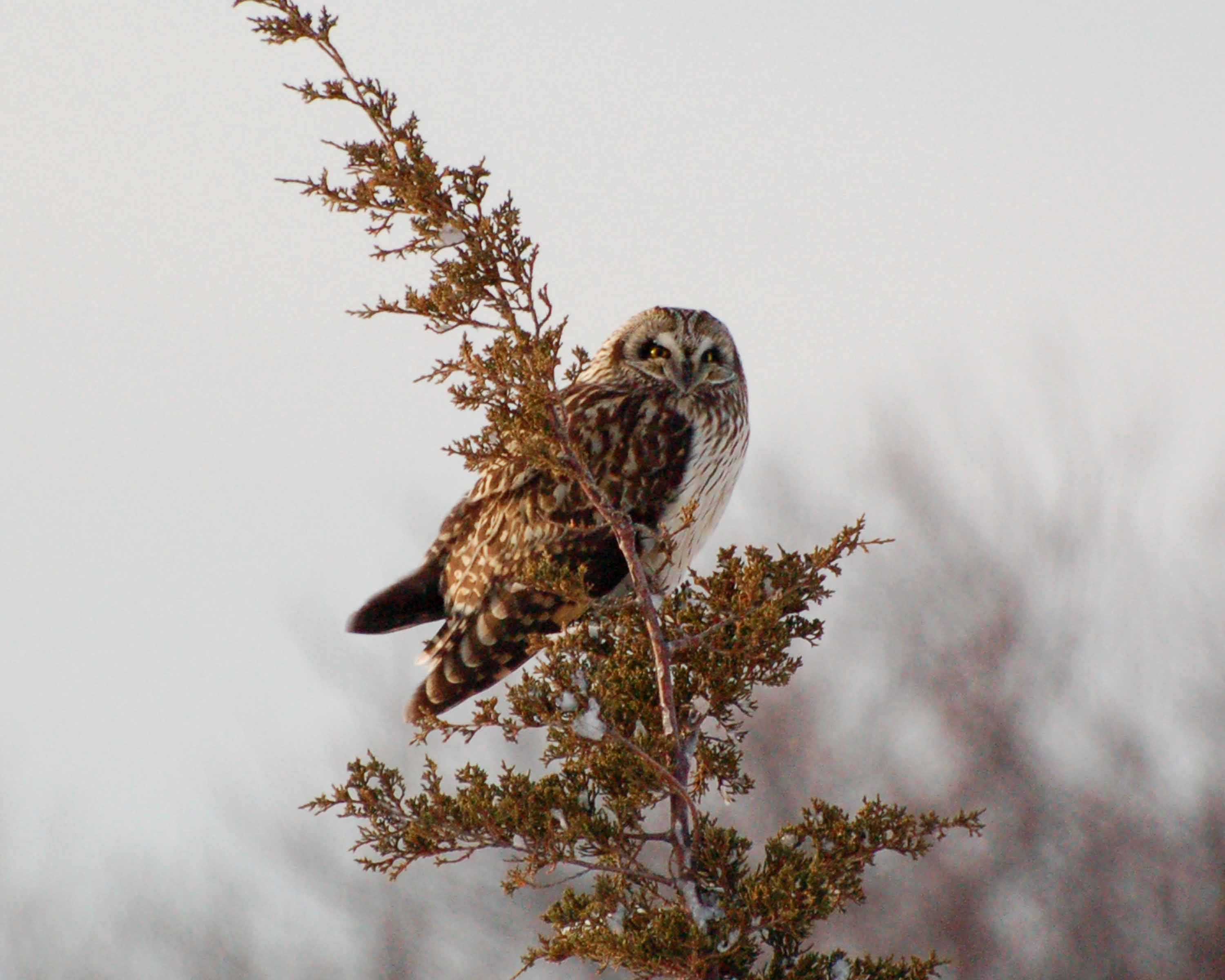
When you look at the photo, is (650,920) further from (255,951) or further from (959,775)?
(255,951)

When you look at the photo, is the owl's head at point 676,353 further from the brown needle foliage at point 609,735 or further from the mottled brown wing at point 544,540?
the brown needle foliage at point 609,735

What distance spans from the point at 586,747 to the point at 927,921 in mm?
17011

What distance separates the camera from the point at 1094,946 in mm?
Answer: 19672

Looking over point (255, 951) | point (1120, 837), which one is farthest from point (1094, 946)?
point (255, 951)

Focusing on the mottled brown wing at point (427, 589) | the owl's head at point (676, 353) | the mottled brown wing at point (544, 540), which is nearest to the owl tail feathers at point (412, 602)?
the mottled brown wing at point (427, 589)

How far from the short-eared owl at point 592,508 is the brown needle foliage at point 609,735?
1.15 m

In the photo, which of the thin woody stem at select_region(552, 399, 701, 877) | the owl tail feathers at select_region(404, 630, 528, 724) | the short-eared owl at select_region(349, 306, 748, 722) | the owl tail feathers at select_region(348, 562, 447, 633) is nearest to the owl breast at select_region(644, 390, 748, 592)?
the short-eared owl at select_region(349, 306, 748, 722)

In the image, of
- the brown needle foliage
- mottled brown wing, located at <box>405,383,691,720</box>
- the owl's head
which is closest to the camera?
the brown needle foliage

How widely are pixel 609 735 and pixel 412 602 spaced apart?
6.35 ft

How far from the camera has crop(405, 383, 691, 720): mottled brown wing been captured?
4594 millimetres

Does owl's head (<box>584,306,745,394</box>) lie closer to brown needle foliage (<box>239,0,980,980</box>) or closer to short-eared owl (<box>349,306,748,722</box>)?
short-eared owl (<box>349,306,748,722</box>)

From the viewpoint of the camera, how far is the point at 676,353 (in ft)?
16.1

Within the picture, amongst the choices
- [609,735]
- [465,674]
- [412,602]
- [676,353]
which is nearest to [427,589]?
[412,602]

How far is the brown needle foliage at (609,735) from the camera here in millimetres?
3062
